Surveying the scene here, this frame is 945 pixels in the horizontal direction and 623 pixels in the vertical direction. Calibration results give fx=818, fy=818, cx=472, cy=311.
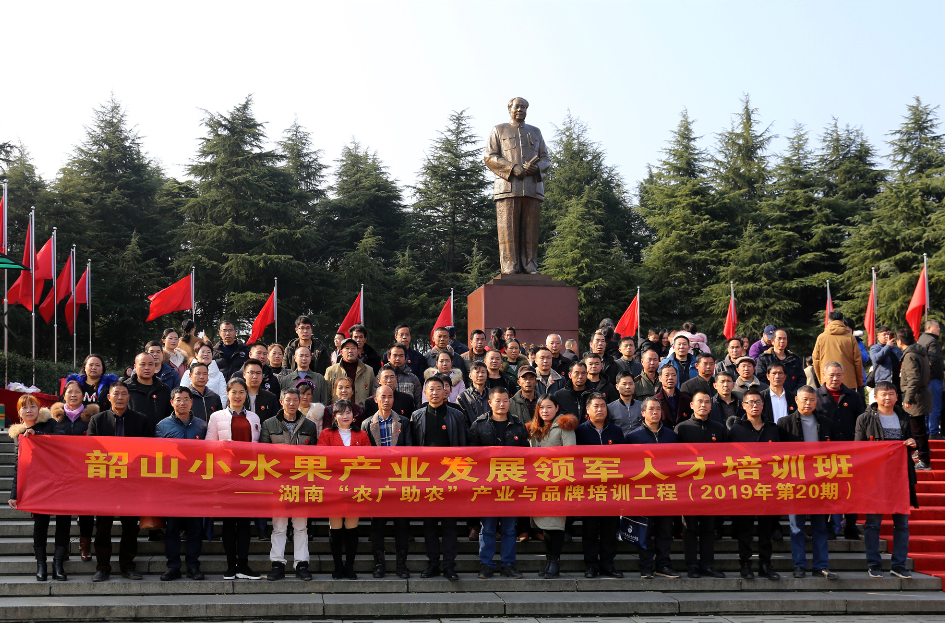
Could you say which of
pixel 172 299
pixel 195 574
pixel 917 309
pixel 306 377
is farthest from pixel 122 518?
pixel 917 309

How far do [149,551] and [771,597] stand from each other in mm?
5636

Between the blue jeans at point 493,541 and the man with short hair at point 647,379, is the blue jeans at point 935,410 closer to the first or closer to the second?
the man with short hair at point 647,379

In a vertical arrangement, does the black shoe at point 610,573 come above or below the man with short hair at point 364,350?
below

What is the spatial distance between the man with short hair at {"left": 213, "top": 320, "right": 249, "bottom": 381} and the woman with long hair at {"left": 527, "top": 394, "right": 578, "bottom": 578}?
3.90 m

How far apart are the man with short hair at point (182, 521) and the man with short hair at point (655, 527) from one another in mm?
3965

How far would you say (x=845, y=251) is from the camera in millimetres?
32125

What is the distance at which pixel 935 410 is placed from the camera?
11367mm

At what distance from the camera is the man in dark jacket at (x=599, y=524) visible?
749 centimetres

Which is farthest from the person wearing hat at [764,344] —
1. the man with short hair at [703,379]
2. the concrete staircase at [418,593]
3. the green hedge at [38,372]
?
the green hedge at [38,372]

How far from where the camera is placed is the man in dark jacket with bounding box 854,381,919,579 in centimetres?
764

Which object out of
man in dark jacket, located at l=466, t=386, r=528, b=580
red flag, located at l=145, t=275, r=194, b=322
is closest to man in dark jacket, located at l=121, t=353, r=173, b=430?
man in dark jacket, located at l=466, t=386, r=528, b=580

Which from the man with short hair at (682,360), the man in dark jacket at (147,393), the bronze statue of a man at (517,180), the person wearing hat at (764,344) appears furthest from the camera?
the bronze statue of a man at (517,180)

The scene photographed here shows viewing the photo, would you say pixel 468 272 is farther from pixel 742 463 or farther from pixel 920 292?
pixel 742 463

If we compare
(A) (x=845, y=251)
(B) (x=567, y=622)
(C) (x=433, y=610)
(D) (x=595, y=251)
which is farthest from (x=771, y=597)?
(A) (x=845, y=251)
